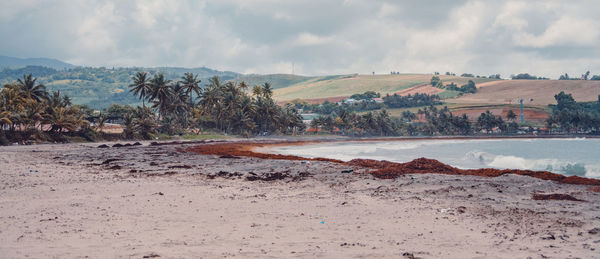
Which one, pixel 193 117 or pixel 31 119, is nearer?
pixel 31 119

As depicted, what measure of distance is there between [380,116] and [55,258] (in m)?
121

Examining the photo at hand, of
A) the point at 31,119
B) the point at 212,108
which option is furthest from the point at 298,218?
the point at 212,108

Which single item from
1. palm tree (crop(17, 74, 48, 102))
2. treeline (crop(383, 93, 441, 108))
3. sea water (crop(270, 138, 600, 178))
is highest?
treeline (crop(383, 93, 441, 108))

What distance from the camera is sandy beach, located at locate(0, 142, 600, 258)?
7719 mm

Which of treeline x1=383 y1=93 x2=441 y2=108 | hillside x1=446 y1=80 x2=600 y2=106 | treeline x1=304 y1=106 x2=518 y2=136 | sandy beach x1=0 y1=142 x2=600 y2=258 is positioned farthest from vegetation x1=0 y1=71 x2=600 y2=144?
sandy beach x1=0 y1=142 x2=600 y2=258

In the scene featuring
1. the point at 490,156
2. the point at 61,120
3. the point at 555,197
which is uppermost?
the point at 61,120

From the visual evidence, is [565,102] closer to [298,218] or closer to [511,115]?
[511,115]

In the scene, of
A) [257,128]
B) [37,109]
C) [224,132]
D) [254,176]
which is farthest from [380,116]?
[254,176]

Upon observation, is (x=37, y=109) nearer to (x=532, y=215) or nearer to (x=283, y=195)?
(x=283, y=195)

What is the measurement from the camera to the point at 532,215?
10.3 metres

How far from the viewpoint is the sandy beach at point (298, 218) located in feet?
25.3

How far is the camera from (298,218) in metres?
10.4

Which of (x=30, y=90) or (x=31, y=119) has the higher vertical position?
(x=30, y=90)

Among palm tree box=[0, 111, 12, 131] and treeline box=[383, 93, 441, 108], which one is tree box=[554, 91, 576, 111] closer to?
treeline box=[383, 93, 441, 108]
